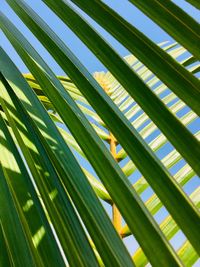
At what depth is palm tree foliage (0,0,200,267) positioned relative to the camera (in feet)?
1.14

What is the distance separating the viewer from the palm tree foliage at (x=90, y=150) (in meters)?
0.35

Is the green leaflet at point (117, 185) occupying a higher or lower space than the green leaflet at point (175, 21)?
lower

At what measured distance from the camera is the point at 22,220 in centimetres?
40

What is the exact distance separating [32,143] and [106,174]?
0.36 feet

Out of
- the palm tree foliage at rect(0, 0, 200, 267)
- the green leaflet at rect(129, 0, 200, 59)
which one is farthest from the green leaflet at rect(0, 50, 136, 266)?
the green leaflet at rect(129, 0, 200, 59)

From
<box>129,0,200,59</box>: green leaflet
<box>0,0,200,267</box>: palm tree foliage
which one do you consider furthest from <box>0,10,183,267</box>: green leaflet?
<box>129,0,200,59</box>: green leaflet

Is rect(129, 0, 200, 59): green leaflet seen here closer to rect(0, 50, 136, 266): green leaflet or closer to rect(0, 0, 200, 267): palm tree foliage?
rect(0, 0, 200, 267): palm tree foliage

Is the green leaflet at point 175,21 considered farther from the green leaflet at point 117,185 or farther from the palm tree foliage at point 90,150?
the green leaflet at point 117,185

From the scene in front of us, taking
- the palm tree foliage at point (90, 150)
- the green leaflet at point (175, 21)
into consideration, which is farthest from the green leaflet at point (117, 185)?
the green leaflet at point (175, 21)

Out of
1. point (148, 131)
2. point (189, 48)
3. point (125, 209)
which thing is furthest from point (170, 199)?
point (148, 131)

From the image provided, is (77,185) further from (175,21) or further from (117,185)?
(175,21)

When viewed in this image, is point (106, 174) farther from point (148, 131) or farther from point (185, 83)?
point (148, 131)

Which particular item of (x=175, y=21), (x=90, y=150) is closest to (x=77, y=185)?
(x=90, y=150)

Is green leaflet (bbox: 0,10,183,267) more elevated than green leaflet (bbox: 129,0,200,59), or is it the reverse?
green leaflet (bbox: 129,0,200,59)
